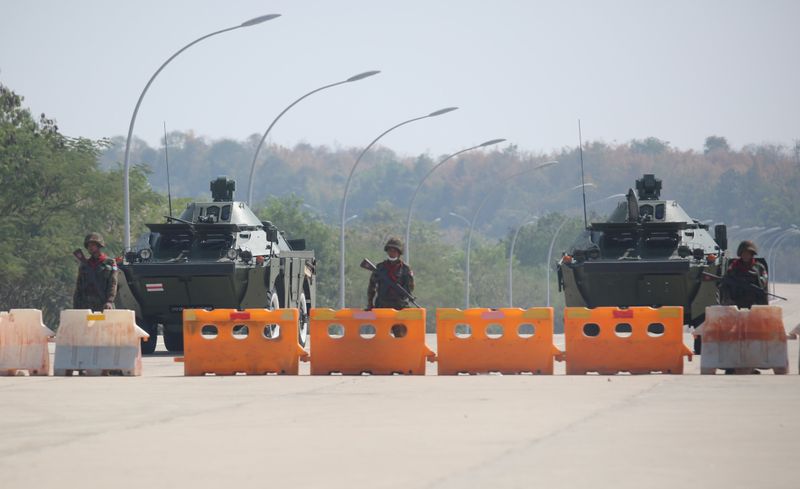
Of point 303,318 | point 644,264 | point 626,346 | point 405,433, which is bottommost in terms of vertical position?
point 405,433

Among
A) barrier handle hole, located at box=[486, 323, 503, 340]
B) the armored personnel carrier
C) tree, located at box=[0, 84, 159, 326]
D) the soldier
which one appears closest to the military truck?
barrier handle hole, located at box=[486, 323, 503, 340]

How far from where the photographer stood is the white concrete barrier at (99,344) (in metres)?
21.6

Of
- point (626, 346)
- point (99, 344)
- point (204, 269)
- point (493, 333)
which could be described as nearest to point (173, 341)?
point (204, 269)

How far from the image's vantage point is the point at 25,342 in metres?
21.9

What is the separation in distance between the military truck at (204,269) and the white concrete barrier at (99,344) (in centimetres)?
867

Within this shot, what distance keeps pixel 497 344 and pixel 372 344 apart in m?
1.50

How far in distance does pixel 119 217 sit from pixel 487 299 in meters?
55.5

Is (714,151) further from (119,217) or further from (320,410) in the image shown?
(320,410)

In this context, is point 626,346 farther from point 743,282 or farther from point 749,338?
point 743,282

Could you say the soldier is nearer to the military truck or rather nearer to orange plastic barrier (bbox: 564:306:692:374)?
orange plastic barrier (bbox: 564:306:692:374)

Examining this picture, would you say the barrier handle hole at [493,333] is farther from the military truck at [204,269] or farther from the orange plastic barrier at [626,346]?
the military truck at [204,269]

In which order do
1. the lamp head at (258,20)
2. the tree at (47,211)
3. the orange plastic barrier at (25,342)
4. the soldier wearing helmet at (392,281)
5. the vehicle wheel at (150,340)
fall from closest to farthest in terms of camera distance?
the orange plastic barrier at (25,342) → the soldier wearing helmet at (392,281) → the vehicle wheel at (150,340) → the lamp head at (258,20) → the tree at (47,211)

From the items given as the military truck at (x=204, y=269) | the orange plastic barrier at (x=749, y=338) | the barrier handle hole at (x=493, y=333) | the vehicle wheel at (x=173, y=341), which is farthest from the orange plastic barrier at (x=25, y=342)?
the vehicle wheel at (x=173, y=341)

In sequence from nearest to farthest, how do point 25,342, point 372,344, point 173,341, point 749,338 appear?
point 749,338
point 372,344
point 25,342
point 173,341
